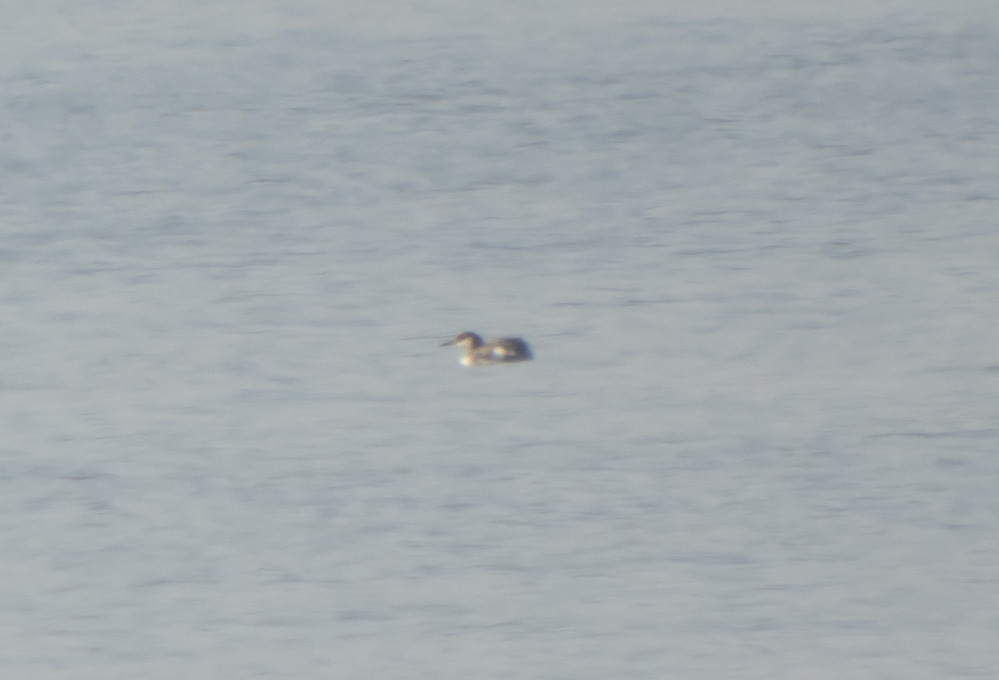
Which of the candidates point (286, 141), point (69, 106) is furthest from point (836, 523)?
point (69, 106)

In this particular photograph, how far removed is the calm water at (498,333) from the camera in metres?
4.23

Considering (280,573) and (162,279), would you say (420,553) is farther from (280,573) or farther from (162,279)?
(162,279)

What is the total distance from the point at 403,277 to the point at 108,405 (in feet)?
3.75

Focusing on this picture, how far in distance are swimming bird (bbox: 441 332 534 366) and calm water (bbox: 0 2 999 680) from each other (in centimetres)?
6

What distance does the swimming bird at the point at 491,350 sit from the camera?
5.20 meters

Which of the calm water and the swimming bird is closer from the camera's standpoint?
the calm water

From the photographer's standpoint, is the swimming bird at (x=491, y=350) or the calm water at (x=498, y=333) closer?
the calm water at (x=498, y=333)

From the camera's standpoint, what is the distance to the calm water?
423cm

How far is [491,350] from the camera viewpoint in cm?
518

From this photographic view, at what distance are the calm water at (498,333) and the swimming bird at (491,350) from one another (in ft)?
0.21

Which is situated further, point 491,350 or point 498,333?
point 498,333

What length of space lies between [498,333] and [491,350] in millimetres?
333

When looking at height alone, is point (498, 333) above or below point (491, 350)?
above

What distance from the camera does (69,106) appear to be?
22.7 ft
